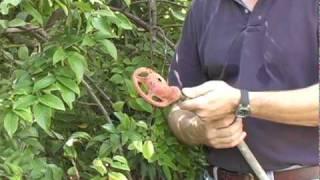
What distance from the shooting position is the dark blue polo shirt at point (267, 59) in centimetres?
220

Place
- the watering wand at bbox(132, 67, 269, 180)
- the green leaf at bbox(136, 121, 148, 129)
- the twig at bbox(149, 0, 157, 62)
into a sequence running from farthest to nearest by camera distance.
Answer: the twig at bbox(149, 0, 157, 62)
the green leaf at bbox(136, 121, 148, 129)
the watering wand at bbox(132, 67, 269, 180)

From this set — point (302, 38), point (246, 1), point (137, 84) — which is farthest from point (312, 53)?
point (137, 84)

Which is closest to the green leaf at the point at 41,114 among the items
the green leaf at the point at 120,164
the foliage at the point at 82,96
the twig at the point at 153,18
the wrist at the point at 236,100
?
the foliage at the point at 82,96

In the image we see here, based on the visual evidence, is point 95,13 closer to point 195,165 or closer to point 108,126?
point 108,126

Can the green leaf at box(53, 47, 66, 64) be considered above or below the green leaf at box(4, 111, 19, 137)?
above

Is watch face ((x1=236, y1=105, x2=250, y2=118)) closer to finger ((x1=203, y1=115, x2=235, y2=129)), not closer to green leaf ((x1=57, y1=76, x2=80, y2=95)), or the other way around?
finger ((x1=203, y1=115, x2=235, y2=129))

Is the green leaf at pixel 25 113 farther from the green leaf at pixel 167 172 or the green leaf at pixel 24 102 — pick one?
the green leaf at pixel 167 172

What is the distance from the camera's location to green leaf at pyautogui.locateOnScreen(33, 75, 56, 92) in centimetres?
211

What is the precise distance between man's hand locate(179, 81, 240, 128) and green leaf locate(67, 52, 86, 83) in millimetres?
265

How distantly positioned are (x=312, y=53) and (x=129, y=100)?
52cm

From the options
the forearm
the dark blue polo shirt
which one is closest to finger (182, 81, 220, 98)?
the forearm

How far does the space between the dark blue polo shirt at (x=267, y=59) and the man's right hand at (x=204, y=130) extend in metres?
0.09

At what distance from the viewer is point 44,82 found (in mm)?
2119

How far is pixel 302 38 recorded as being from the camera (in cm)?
220
